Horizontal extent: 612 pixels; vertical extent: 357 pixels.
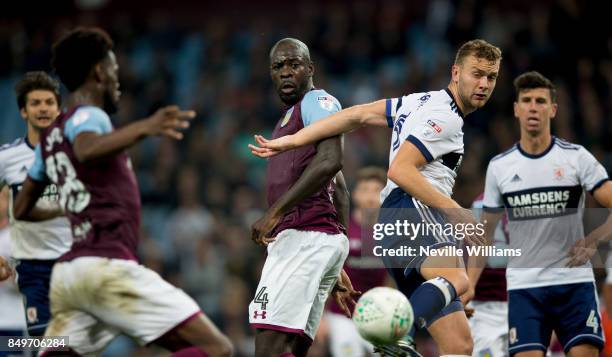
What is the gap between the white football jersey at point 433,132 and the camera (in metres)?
6.09

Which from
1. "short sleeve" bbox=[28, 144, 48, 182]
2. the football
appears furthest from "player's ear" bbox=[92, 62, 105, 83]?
the football

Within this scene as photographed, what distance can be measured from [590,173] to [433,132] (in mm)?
1935

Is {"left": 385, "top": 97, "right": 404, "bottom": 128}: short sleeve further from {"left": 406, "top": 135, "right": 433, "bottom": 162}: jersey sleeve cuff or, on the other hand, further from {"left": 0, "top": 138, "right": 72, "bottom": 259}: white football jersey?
{"left": 0, "top": 138, "right": 72, "bottom": 259}: white football jersey

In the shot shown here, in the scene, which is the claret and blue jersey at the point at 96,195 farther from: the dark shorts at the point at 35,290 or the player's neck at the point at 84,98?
the dark shorts at the point at 35,290

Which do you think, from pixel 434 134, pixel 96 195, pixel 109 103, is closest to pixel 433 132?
pixel 434 134

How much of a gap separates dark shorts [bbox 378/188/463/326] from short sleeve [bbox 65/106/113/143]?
2056mm

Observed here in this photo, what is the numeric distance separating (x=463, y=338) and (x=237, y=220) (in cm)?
822

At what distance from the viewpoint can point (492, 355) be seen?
858 centimetres

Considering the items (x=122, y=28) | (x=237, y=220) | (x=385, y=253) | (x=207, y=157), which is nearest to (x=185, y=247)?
(x=237, y=220)

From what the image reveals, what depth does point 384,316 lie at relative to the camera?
564cm

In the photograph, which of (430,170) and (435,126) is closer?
(435,126)

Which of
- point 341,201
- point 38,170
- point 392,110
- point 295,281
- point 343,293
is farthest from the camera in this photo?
point 343,293

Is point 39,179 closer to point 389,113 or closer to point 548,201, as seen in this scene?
point 389,113

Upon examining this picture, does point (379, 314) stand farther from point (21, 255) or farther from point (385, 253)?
point (21, 255)
